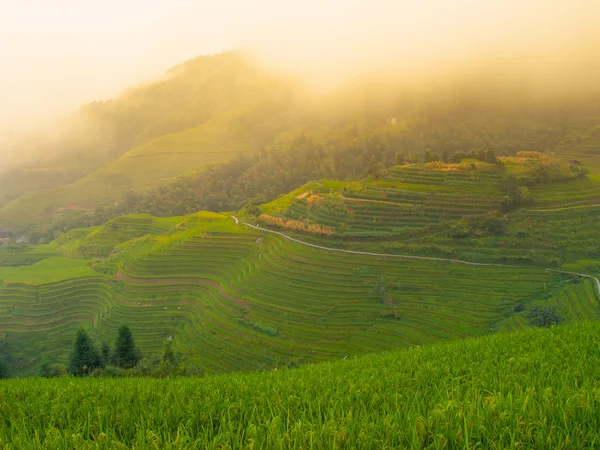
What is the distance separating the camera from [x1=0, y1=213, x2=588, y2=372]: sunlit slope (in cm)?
2456

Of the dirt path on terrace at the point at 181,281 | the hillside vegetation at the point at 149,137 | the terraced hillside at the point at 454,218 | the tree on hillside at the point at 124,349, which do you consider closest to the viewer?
the tree on hillside at the point at 124,349

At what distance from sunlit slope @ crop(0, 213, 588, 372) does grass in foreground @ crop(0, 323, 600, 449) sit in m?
20.8

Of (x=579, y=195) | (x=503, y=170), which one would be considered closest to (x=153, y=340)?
(x=503, y=170)

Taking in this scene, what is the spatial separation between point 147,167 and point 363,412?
10930cm

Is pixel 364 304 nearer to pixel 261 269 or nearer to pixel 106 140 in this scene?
pixel 261 269

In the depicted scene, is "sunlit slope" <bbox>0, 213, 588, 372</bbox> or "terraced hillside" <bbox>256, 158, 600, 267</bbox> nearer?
"sunlit slope" <bbox>0, 213, 588, 372</bbox>

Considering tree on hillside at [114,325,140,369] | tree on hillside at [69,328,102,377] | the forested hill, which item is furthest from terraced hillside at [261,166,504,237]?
tree on hillside at [69,328,102,377]

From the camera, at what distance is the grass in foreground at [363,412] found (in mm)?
1601

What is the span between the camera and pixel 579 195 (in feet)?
122

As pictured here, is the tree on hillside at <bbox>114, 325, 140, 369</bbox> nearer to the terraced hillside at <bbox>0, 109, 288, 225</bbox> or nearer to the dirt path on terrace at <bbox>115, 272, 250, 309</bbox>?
the dirt path on terrace at <bbox>115, 272, 250, 309</bbox>

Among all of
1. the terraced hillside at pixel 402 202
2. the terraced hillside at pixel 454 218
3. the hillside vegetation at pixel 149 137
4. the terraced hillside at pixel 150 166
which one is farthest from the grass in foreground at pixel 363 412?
the hillside vegetation at pixel 149 137

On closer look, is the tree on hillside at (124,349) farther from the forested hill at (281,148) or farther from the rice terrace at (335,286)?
the forested hill at (281,148)

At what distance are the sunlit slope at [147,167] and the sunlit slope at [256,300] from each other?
5064 cm

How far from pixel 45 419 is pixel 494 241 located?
3640 centimetres
